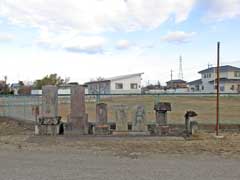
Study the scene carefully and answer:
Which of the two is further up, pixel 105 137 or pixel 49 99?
pixel 49 99

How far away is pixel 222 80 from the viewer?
72.9m

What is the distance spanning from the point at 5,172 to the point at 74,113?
730 centimetres

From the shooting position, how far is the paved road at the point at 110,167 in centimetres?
664

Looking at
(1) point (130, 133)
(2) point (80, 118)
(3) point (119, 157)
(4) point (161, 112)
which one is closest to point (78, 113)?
(2) point (80, 118)

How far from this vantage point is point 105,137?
12.9m

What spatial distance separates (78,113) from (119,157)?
5611 mm

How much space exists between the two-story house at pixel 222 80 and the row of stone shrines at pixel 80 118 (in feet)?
184

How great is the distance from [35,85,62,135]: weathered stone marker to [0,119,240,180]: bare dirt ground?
84 cm

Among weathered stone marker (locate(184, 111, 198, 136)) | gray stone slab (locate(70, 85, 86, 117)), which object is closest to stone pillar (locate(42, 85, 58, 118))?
gray stone slab (locate(70, 85, 86, 117))

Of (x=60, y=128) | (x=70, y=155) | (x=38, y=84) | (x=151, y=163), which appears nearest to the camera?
(x=151, y=163)

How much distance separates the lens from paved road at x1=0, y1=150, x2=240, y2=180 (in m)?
6.64

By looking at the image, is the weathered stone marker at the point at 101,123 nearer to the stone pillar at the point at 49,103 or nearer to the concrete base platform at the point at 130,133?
the concrete base platform at the point at 130,133

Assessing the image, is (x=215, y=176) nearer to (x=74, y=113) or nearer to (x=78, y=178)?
(x=78, y=178)

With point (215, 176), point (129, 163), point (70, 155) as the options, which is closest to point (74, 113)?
point (70, 155)
